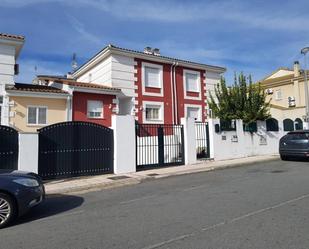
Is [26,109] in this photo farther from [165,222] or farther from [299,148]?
[299,148]

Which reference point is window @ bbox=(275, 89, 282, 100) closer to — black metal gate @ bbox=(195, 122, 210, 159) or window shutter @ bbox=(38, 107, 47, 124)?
black metal gate @ bbox=(195, 122, 210, 159)

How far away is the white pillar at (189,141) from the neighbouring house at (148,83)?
6.00 meters

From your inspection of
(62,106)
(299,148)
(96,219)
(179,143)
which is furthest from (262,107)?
(96,219)

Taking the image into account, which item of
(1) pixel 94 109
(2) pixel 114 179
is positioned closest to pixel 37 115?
(1) pixel 94 109

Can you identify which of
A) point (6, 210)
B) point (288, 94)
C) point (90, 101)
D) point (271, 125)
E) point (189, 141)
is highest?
point (288, 94)

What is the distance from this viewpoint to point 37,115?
54.6 ft

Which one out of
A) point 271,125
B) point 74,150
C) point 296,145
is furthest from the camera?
point 271,125

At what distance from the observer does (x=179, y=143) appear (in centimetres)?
1483

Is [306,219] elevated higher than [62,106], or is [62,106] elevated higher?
[62,106]

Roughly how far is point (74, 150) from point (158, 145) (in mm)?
3994

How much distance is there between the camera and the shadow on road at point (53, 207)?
664 cm

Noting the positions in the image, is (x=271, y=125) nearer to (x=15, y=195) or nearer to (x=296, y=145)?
(x=296, y=145)

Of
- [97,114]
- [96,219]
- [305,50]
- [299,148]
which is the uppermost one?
[305,50]

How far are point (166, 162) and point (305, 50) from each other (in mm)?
13020
